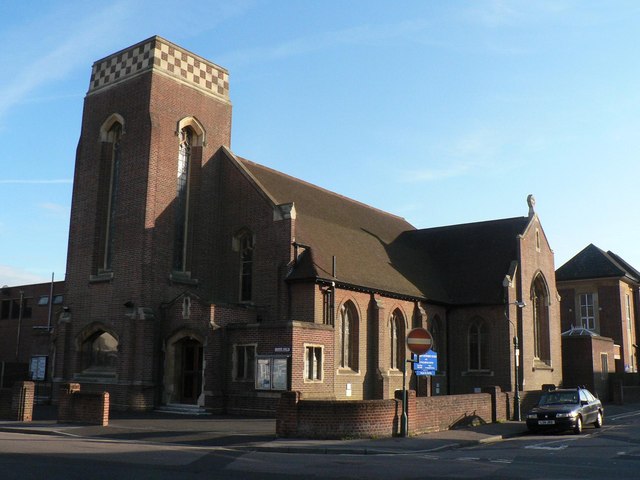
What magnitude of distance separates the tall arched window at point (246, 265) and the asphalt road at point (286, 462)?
13152 millimetres

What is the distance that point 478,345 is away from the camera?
36375 mm

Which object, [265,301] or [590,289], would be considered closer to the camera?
[265,301]

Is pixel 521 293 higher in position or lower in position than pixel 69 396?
higher

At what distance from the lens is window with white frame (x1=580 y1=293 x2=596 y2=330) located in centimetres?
5488

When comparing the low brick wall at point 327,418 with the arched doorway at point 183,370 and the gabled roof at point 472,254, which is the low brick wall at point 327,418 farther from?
the gabled roof at point 472,254

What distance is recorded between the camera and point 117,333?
93.7ft

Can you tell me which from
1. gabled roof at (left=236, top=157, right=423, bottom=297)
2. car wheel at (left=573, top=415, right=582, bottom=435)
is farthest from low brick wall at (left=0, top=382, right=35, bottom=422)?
car wheel at (left=573, top=415, right=582, bottom=435)

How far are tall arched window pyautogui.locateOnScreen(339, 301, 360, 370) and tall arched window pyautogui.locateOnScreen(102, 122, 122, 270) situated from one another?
34.8 feet

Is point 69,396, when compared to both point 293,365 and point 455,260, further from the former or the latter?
point 455,260

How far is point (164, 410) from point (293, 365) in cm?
622

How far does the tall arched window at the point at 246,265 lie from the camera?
30812mm

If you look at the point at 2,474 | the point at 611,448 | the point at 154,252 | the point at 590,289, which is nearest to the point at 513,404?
the point at 611,448

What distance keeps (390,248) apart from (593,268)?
25.7 metres

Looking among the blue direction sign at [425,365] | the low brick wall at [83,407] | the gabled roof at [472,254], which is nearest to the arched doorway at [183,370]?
the low brick wall at [83,407]
